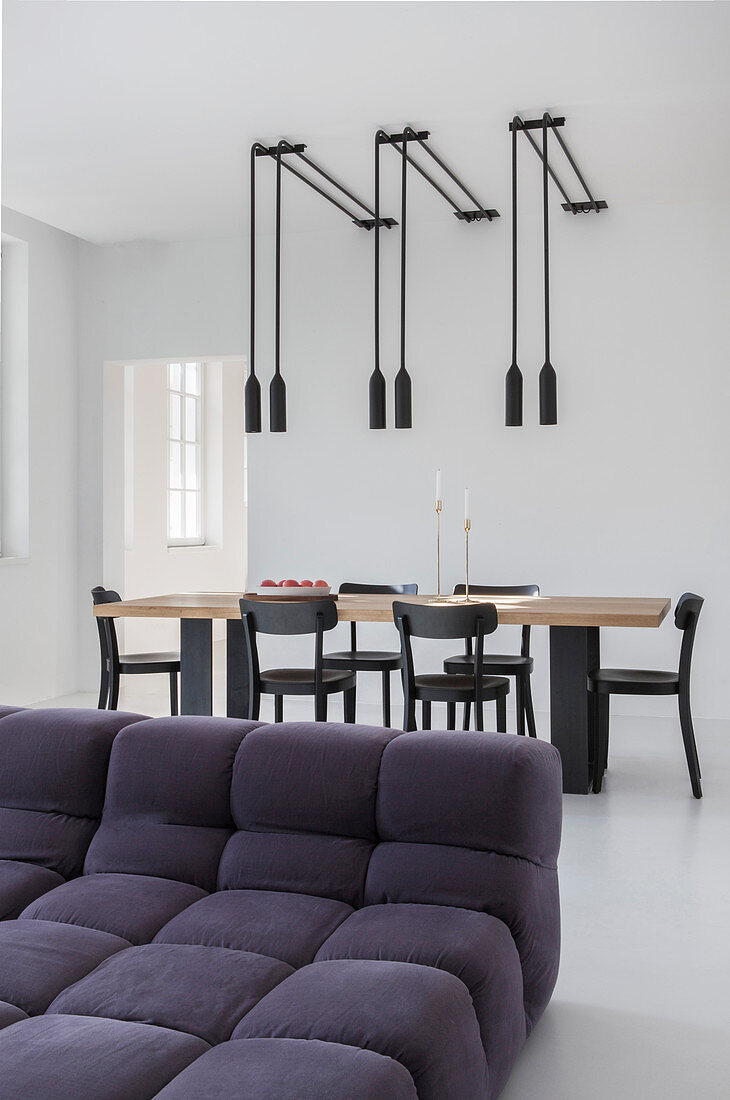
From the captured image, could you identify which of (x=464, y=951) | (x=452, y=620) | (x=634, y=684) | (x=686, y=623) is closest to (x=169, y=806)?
(x=464, y=951)

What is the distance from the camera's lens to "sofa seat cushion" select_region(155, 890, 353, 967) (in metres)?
1.86

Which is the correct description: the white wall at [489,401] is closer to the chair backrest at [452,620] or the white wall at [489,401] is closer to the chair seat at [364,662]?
the chair seat at [364,662]

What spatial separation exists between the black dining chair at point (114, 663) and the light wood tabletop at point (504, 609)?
130 mm

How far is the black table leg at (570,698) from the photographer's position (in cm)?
432

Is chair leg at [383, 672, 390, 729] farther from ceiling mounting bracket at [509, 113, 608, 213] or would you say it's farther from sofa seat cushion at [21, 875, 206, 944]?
sofa seat cushion at [21, 875, 206, 944]

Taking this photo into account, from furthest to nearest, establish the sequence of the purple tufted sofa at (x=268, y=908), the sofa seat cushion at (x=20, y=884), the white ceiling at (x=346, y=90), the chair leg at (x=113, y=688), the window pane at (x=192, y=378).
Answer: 1. the window pane at (x=192, y=378)
2. the chair leg at (x=113, y=688)
3. the white ceiling at (x=346, y=90)
4. the sofa seat cushion at (x=20, y=884)
5. the purple tufted sofa at (x=268, y=908)

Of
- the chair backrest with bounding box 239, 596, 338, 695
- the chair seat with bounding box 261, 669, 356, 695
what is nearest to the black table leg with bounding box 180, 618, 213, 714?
the chair seat with bounding box 261, 669, 356, 695

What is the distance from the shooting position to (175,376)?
9242mm

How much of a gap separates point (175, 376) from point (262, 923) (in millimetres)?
7770

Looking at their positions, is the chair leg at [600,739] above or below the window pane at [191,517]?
below

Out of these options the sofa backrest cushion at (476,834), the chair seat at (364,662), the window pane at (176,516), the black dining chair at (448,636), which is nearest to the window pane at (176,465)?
the window pane at (176,516)

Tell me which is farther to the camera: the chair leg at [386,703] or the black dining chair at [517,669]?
the chair leg at [386,703]

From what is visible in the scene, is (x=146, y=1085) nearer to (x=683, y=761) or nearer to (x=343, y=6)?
(x=343, y=6)

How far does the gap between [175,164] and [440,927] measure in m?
4.47
